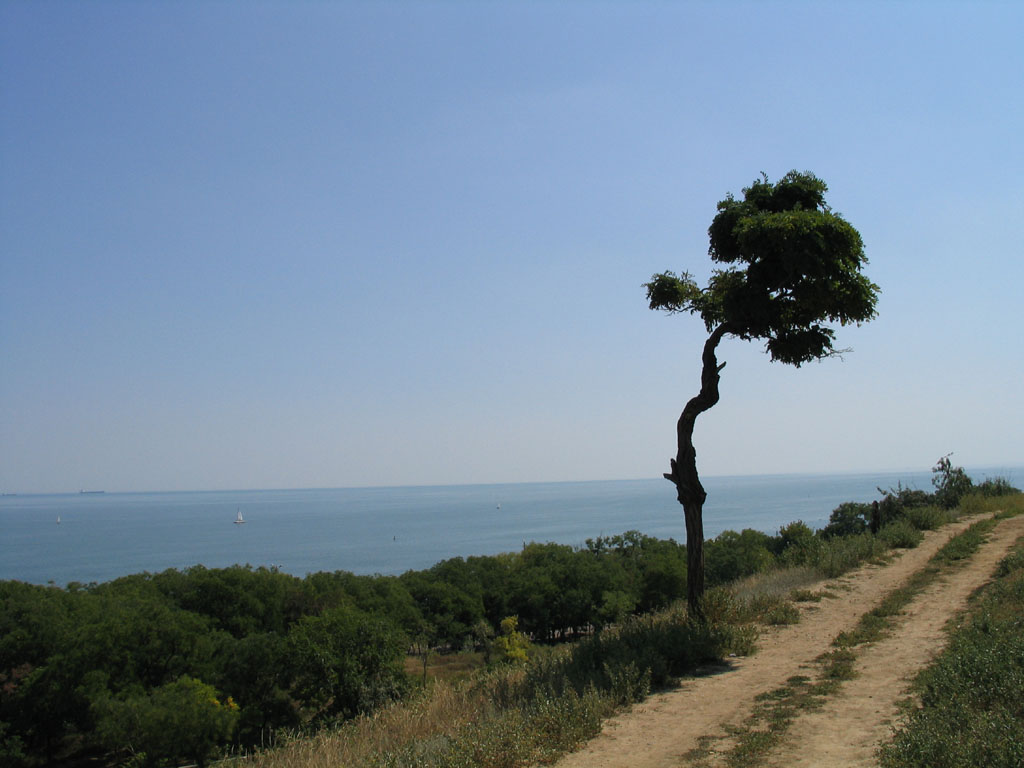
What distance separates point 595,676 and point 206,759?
85.2 ft

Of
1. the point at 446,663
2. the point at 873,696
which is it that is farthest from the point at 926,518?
the point at 446,663

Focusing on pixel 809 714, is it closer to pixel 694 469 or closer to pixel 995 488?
pixel 694 469

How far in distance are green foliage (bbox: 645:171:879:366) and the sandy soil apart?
4.47 m

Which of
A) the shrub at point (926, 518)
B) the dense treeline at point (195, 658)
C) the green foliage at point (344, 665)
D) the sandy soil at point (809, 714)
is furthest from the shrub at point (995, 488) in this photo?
the green foliage at point (344, 665)

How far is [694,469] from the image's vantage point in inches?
434

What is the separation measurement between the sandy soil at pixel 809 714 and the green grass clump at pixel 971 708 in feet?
1.36

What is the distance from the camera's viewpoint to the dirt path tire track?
5508mm

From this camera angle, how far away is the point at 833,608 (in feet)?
39.9

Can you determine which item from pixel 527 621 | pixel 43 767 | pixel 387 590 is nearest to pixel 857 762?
pixel 43 767

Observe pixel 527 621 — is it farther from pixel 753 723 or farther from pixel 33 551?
pixel 33 551

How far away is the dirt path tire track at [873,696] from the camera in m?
5.51

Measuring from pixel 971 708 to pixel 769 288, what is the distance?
6575 mm

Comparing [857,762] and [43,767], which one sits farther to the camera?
[43,767]

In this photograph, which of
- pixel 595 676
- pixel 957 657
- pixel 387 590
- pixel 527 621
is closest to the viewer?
pixel 957 657
